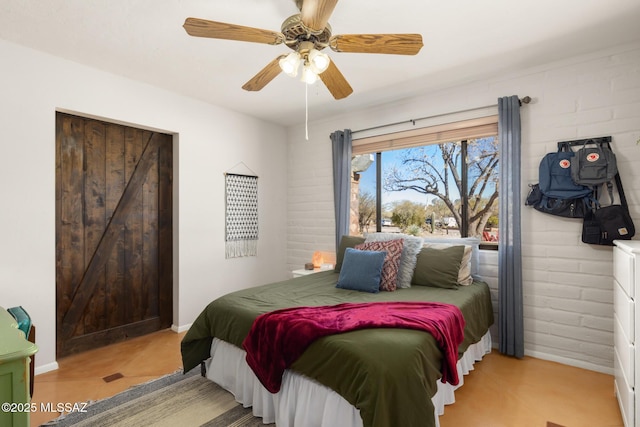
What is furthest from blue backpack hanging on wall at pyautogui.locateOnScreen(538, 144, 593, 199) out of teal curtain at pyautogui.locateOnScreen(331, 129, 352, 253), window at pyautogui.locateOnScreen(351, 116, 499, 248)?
teal curtain at pyautogui.locateOnScreen(331, 129, 352, 253)

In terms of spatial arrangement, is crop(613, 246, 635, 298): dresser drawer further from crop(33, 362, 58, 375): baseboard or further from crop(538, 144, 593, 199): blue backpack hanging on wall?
crop(33, 362, 58, 375): baseboard

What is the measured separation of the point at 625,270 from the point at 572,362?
1.28m

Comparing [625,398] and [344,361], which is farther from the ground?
[344,361]

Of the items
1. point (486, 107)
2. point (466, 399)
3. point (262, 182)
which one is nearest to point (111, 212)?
point (262, 182)

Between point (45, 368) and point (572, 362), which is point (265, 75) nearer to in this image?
point (45, 368)

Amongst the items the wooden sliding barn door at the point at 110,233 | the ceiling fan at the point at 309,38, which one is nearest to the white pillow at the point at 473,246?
the ceiling fan at the point at 309,38

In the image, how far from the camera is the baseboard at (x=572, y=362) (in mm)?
2620

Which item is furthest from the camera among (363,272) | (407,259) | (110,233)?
(110,233)

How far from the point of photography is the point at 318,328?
70.3 inches

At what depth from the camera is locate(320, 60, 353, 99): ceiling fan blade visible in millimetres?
2195

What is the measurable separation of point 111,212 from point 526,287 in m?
3.89

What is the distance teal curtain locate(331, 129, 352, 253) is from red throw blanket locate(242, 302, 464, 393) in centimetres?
198

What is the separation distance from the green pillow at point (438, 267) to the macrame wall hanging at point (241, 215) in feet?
7.21

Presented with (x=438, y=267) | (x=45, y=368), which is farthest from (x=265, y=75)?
(x=45, y=368)
